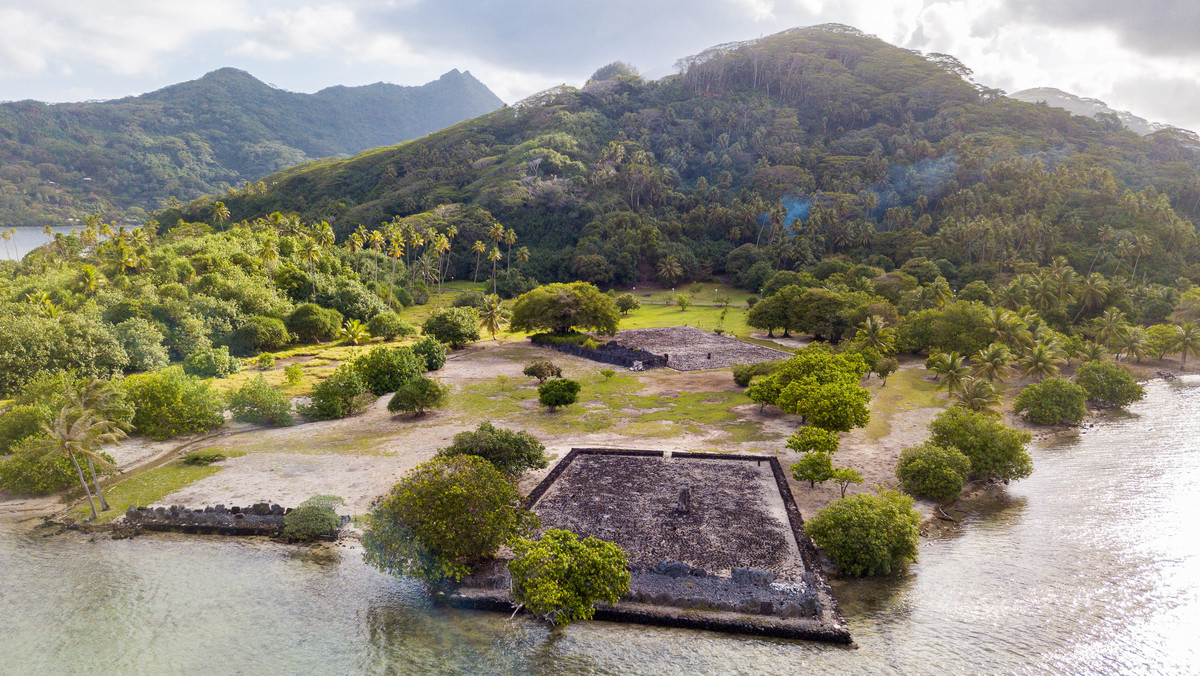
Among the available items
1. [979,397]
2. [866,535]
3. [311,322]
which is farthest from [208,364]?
[979,397]

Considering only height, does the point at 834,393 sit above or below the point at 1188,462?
above

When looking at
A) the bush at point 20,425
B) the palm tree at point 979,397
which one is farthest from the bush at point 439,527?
the palm tree at point 979,397

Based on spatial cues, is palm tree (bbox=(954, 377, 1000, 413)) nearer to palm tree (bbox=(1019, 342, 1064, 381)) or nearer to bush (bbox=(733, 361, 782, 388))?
palm tree (bbox=(1019, 342, 1064, 381))

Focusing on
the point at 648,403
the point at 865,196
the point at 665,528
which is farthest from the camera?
the point at 865,196

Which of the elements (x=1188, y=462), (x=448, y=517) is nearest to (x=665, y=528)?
(x=448, y=517)

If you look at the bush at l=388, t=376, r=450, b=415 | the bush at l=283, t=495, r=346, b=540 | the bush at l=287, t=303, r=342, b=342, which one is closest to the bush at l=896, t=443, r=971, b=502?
the bush at l=283, t=495, r=346, b=540

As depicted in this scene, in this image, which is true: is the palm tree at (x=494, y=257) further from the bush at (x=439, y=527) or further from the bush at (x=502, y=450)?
the bush at (x=439, y=527)

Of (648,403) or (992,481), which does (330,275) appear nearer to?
(648,403)

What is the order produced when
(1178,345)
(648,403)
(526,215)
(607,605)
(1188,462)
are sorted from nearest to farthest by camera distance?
1. (607,605)
2. (1188,462)
3. (648,403)
4. (1178,345)
5. (526,215)
